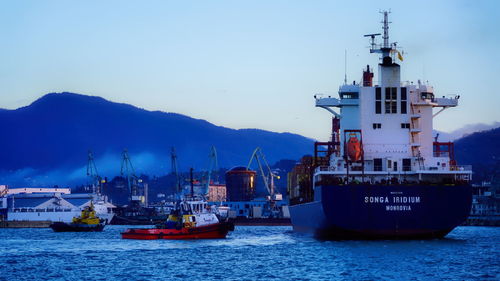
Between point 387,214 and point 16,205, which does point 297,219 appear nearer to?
point 387,214

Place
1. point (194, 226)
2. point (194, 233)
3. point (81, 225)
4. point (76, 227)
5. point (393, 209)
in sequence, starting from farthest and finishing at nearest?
point (81, 225) < point (76, 227) < point (194, 226) < point (194, 233) < point (393, 209)

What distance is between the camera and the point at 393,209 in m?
57.4

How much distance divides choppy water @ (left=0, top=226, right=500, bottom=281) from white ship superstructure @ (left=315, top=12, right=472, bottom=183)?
557cm

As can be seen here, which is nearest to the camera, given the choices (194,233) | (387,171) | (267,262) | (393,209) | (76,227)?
(267,262)

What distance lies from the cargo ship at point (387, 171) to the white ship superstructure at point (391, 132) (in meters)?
0.07

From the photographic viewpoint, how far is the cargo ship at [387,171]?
188 feet

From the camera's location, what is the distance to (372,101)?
65188 millimetres

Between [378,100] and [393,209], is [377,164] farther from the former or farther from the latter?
[393,209]

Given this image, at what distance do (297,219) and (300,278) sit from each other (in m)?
43.7

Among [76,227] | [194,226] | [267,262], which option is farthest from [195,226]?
[76,227]

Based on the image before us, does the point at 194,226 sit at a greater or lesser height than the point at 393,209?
lesser

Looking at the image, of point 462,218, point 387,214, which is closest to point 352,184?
point 387,214

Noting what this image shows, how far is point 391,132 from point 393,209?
879 cm

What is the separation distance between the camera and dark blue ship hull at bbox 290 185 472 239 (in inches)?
2255
